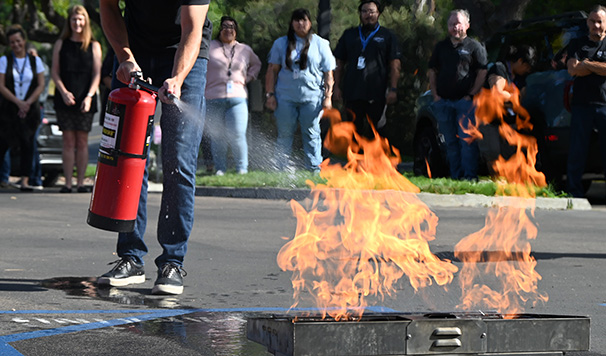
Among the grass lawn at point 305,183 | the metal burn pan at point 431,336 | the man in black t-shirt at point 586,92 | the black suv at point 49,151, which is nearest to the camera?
the metal burn pan at point 431,336

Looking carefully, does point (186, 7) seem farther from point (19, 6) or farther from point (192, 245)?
point (19, 6)

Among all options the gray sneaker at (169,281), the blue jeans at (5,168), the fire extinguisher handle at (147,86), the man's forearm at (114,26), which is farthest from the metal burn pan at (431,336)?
the blue jeans at (5,168)

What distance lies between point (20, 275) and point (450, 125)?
7898mm

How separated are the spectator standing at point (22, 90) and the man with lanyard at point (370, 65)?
153 inches

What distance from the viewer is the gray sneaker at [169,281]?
18.3ft

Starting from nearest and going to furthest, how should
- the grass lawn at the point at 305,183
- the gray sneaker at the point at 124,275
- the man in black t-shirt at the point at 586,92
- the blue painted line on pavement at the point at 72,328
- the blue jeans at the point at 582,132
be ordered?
the blue painted line on pavement at the point at 72,328 → the gray sneaker at the point at 124,275 → the man in black t-shirt at the point at 586,92 → the blue jeans at the point at 582,132 → the grass lawn at the point at 305,183

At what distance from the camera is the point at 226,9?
66.7 ft

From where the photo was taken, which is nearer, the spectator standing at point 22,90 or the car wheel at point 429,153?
the spectator standing at point 22,90

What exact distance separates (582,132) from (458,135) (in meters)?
2.03

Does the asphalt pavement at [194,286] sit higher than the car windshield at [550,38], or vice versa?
the car windshield at [550,38]

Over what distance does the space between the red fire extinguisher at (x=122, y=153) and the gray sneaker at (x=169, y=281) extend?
28 cm

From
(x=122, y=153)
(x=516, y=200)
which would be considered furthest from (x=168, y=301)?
(x=516, y=200)

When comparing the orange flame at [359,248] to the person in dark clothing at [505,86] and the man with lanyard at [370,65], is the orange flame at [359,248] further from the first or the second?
the man with lanyard at [370,65]

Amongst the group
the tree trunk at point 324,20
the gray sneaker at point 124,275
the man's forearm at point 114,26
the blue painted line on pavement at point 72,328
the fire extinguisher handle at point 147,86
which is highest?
the tree trunk at point 324,20
